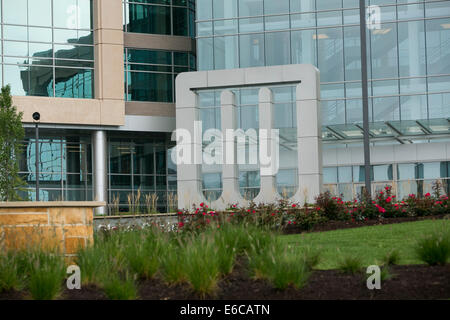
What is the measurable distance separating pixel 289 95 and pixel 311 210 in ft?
66.6

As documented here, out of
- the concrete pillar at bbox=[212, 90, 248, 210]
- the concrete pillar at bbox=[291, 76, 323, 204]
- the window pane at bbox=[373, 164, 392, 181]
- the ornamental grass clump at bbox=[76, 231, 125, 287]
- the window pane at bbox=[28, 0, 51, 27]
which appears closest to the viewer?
the ornamental grass clump at bbox=[76, 231, 125, 287]

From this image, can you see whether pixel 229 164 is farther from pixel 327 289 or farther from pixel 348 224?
pixel 327 289

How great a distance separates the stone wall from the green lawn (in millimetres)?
3630

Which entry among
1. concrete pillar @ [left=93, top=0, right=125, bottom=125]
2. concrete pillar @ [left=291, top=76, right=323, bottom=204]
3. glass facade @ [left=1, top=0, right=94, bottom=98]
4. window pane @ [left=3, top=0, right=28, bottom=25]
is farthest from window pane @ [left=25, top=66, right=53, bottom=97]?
concrete pillar @ [left=291, top=76, right=323, bottom=204]

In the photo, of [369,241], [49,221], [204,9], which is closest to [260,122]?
[204,9]

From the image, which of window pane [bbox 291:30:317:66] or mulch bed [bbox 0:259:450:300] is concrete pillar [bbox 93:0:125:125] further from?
mulch bed [bbox 0:259:450:300]

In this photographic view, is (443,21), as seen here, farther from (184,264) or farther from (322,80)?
(184,264)

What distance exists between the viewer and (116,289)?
326 inches

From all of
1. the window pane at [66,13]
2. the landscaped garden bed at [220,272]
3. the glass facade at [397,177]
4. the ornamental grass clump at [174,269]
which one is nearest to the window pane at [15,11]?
the window pane at [66,13]

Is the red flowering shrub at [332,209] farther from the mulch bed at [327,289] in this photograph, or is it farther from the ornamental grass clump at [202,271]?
the ornamental grass clump at [202,271]

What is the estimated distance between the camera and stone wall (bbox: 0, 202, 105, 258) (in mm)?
10508

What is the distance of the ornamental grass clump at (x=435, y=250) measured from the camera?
9414 millimetres

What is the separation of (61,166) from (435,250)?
104 feet

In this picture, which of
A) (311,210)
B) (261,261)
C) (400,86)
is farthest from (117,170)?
(261,261)
